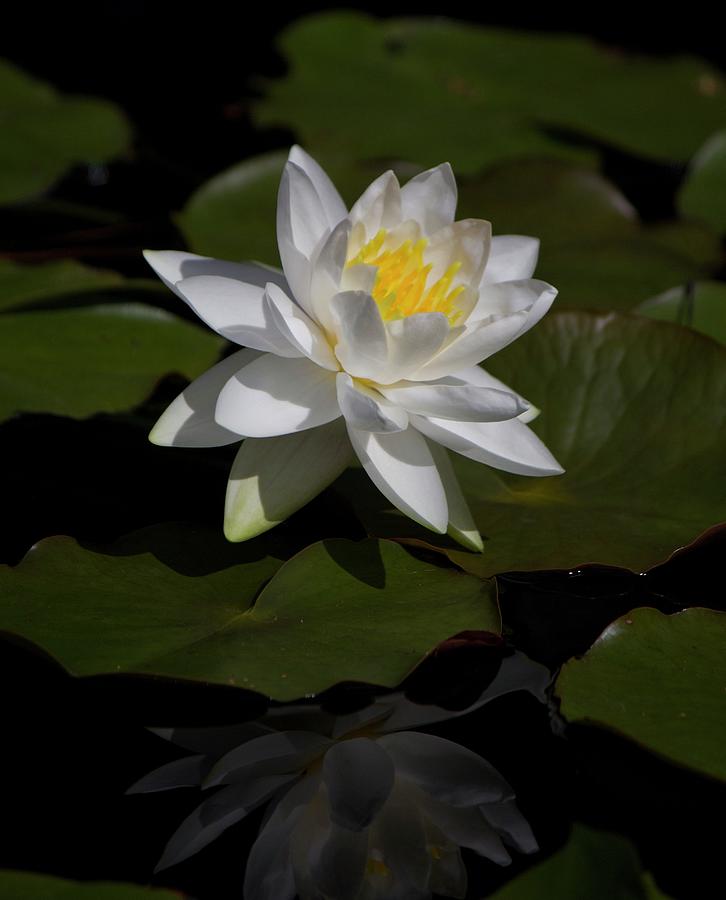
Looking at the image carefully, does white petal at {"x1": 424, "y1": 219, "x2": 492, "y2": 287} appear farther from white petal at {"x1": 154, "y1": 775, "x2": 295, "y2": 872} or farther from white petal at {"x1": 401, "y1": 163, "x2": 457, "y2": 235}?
white petal at {"x1": 154, "y1": 775, "x2": 295, "y2": 872}

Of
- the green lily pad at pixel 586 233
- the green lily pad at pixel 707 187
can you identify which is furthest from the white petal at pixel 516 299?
the green lily pad at pixel 707 187

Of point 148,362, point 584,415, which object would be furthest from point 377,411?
point 148,362

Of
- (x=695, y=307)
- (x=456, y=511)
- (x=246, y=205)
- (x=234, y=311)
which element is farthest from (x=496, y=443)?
(x=246, y=205)

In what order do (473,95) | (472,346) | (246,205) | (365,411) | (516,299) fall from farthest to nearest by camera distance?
(473,95), (246,205), (516,299), (472,346), (365,411)

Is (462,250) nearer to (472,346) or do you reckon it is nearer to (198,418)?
(472,346)

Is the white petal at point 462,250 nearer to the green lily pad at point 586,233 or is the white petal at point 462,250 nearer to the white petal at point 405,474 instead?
the white petal at point 405,474

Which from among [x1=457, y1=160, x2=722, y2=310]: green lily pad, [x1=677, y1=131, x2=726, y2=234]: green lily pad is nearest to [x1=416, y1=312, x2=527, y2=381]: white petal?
[x1=457, y1=160, x2=722, y2=310]: green lily pad
